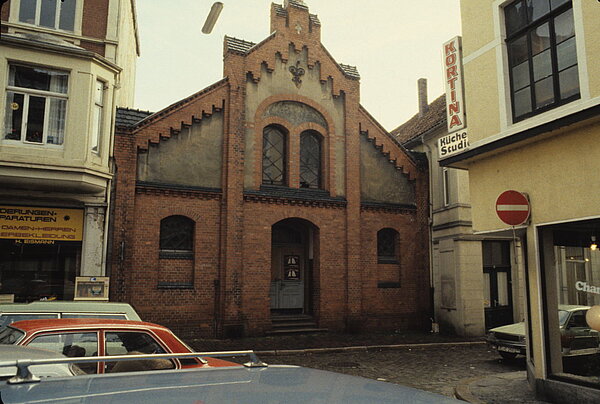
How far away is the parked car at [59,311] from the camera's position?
286 inches

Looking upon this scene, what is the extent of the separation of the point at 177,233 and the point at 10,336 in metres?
11.2

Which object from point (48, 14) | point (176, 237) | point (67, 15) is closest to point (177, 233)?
point (176, 237)

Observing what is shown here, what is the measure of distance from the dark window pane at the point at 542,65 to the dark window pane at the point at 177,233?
11471mm

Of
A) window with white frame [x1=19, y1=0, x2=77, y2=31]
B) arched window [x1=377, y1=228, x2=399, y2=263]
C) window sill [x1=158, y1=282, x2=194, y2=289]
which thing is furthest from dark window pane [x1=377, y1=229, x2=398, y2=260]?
window with white frame [x1=19, y1=0, x2=77, y2=31]

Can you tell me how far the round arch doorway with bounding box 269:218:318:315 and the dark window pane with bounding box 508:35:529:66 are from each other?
10.5 m

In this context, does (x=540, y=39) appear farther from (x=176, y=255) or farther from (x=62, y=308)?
(x=176, y=255)

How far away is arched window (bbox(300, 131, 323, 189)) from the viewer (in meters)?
19.0

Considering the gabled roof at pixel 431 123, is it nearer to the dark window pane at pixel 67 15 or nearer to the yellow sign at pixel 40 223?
the dark window pane at pixel 67 15

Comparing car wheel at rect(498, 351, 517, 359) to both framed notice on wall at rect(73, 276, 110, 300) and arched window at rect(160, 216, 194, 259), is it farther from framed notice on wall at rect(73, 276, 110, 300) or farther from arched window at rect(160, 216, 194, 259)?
framed notice on wall at rect(73, 276, 110, 300)

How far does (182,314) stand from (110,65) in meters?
7.82

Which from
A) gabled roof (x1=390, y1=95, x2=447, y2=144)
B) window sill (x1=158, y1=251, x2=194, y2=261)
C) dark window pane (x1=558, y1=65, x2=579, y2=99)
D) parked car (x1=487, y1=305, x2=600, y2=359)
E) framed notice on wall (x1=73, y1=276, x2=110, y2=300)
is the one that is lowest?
parked car (x1=487, y1=305, x2=600, y2=359)

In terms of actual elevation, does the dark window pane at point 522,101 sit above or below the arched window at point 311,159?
below

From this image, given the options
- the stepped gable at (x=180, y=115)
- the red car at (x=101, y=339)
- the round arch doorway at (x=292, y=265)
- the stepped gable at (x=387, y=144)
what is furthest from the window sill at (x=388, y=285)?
the red car at (x=101, y=339)

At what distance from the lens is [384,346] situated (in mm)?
15430
